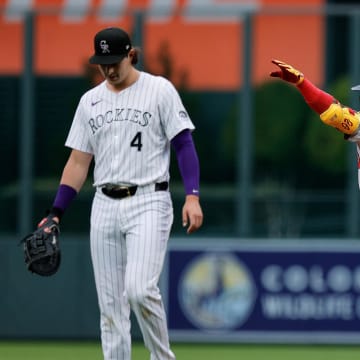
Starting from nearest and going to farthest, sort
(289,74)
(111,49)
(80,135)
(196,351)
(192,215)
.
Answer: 1. (289,74)
2. (192,215)
3. (111,49)
4. (80,135)
5. (196,351)

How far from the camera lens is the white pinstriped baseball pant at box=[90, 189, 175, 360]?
686cm

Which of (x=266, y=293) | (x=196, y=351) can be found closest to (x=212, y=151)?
(x=266, y=293)

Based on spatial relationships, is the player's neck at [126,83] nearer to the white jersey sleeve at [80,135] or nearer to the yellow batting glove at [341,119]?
the white jersey sleeve at [80,135]

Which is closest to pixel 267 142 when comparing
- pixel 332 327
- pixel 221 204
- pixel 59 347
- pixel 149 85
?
pixel 221 204

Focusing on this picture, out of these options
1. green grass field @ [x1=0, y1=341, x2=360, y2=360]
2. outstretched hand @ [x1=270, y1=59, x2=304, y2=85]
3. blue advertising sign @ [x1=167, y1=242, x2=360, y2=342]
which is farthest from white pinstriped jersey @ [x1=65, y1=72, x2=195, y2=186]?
blue advertising sign @ [x1=167, y1=242, x2=360, y2=342]

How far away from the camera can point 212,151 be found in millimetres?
11023

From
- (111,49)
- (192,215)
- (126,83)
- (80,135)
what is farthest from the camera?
(80,135)

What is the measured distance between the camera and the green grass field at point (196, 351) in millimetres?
9843

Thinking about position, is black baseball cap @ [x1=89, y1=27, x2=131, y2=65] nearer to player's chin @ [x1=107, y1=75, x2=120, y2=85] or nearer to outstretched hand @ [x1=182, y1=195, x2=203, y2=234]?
player's chin @ [x1=107, y1=75, x2=120, y2=85]

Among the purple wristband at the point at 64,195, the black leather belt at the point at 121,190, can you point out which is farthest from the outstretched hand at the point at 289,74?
the purple wristband at the point at 64,195

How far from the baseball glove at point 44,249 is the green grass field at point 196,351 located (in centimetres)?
250

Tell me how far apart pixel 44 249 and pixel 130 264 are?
61 cm

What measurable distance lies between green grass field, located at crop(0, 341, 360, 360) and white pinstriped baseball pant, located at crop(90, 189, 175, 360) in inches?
104

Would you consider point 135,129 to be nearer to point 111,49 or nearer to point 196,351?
point 111,49
